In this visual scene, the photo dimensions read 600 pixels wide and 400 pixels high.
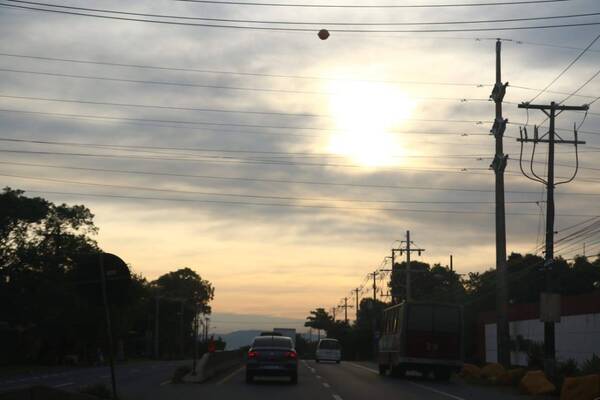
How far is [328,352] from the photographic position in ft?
205

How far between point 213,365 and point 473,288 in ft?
280

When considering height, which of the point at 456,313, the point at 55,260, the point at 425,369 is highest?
the point at 55,260

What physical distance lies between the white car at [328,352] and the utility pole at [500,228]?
25082 millimetres

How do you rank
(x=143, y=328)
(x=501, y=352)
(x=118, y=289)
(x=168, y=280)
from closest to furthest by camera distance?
(x=118, y=289)
(x=501, y=352)
(x=143, y=328)
(x=168, y=280)

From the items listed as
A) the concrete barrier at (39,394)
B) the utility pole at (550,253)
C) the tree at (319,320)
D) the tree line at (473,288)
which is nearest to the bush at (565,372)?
the utility pole at (550,253)

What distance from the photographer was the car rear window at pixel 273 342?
101 feet

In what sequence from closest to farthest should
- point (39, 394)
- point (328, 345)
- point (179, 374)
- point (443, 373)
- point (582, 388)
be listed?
1. point (39, 394)
2. point (582, 388)
3. point (179, 374)
4. point (443, 373)
5. point (328, 345)

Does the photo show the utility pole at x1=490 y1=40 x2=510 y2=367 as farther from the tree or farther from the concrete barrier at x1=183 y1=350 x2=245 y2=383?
the tree

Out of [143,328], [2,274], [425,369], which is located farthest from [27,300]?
[143,328]

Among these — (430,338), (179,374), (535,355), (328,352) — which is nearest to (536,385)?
(430,338)

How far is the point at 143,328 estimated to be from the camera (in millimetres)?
110000

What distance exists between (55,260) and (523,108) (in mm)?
36260

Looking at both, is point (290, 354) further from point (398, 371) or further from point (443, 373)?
point (443, 373)

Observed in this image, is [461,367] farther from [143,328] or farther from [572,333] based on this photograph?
[143,328]
